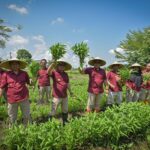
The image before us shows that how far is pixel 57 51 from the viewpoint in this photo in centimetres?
A: 735

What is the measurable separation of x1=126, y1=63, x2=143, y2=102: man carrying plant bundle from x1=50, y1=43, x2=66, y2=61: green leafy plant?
3340 millimetres

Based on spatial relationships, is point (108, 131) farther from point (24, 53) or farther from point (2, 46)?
point (24, 53)

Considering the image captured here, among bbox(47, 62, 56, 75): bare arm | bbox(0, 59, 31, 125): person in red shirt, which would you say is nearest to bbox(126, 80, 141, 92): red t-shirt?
bbox(47, 62, 56, 75): bare arm

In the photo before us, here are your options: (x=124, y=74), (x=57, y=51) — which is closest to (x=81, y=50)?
(x=57, y=51)

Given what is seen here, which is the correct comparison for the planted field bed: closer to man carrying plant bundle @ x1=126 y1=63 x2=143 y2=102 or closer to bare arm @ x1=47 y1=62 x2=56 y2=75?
bare arm @ x1=47 y1=62 x2=56 y2=75

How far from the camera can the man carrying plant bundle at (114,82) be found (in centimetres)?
924

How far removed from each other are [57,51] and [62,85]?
88cm

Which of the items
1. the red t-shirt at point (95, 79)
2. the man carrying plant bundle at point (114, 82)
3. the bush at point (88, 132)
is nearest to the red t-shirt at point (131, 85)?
the man carrying plant bundle at point (114, 82)

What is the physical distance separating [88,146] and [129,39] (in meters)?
36.0

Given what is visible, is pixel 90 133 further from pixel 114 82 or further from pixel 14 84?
pixel 114 82

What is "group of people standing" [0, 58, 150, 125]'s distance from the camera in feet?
22.3

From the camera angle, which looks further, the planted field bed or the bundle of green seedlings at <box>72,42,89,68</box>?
the bundle of green seedlings at <box>72,42,89,68</box>

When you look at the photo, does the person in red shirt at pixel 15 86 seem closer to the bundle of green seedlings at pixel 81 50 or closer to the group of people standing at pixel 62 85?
the group of people standing at pixel 62 85

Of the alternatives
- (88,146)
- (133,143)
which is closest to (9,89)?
(88,146)
